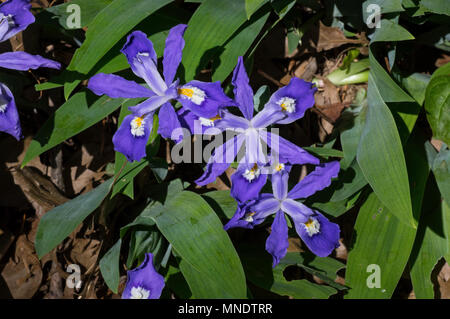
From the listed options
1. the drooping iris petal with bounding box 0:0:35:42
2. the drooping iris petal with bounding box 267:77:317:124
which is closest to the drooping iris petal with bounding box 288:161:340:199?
the drooping iris petal with bounding box 267:77:317:124

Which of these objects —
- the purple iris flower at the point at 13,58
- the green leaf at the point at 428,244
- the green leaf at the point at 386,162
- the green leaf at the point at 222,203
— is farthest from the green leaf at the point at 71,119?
the green leaf at the point at 428,244

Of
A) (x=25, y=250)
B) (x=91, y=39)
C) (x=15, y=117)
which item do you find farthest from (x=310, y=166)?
(x=25, y=250)

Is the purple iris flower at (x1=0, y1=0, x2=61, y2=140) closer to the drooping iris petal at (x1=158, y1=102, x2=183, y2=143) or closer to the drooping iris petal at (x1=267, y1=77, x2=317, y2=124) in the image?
the drooping iris petal at (x1=158, y1=102, x2=183, y2=143)

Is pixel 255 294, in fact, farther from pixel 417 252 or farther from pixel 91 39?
pixel 91 39

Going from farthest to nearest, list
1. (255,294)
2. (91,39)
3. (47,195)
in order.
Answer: (255,294) → (47,195) → (91,39)

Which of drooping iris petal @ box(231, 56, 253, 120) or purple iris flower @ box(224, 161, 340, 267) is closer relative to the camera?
drooping iris petal @ box(231, 56, 253, 120)

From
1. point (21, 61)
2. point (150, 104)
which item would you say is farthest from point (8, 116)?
point (150, 104)

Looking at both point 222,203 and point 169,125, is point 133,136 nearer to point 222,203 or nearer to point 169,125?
point 169,125
